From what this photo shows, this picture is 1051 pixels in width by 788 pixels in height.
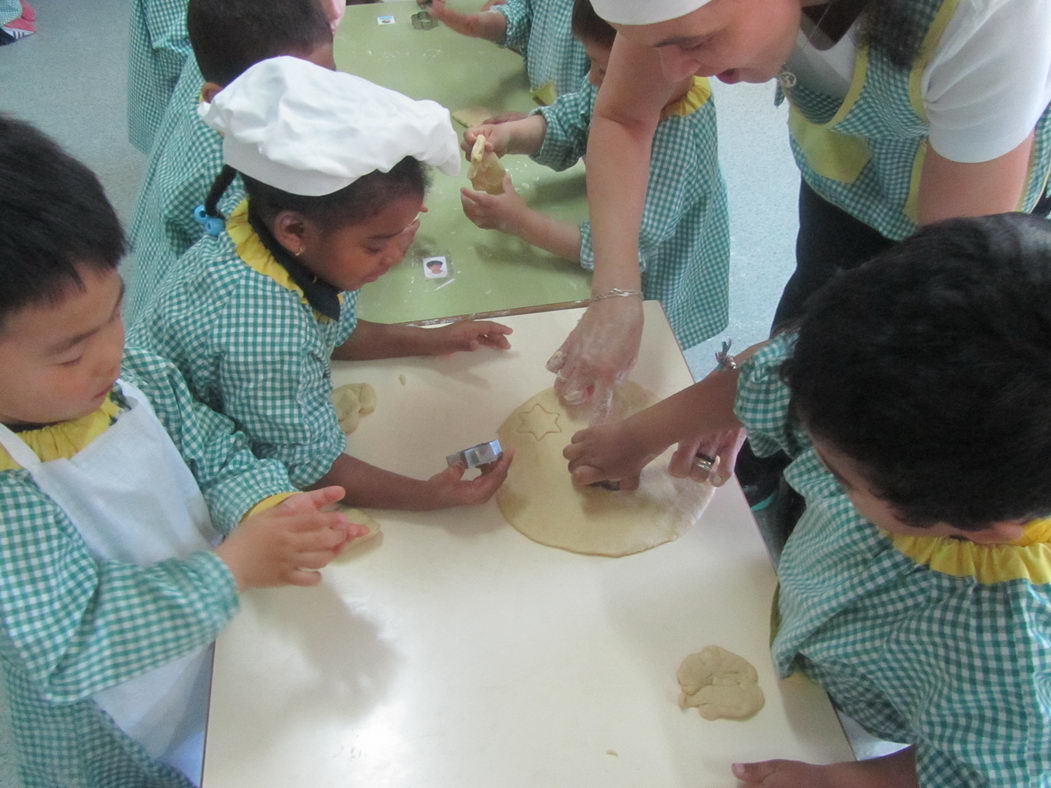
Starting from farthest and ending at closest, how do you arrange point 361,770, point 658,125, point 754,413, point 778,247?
point 778,247 < point 658,125 < point 754,413 < point 361,770

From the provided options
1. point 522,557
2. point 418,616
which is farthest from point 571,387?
point 418,616

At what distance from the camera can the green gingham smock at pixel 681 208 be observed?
1.23 meters

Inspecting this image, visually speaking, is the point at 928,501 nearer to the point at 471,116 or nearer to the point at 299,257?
the point at 299,257

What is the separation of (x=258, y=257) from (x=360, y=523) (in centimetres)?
32

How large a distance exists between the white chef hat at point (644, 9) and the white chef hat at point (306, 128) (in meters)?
0.23

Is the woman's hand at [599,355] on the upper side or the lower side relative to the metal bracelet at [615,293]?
lower

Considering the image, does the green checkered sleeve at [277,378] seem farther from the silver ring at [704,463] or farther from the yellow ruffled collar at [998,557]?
the yellow ruffled collar at [998,557]

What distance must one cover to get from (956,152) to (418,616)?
2.39ft

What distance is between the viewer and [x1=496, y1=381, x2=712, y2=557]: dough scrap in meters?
0.90

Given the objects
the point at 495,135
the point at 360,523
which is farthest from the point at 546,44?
the point at 360,523

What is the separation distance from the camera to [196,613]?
73cm

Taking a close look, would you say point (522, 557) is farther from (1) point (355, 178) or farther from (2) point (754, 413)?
(1) point (355, 178)

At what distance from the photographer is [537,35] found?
1670 millimetres

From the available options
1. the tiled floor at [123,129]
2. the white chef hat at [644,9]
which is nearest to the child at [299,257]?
the white chef hat at [644,9]
